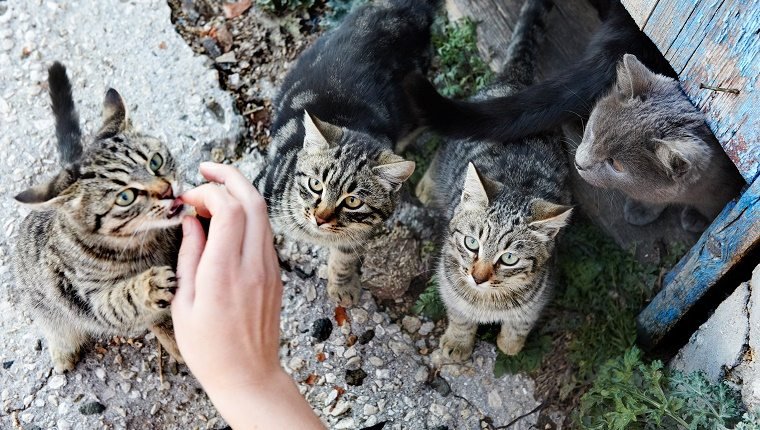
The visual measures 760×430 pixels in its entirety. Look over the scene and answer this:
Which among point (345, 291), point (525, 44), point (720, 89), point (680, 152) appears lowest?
point (345, 291)

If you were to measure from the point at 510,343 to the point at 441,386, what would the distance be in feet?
1.19

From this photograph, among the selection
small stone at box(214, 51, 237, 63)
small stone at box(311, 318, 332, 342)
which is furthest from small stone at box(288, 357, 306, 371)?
small stone at box(214, 51, 237, 63)

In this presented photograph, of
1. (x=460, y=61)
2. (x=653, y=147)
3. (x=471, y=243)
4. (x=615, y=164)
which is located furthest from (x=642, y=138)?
(x=460, y=61)

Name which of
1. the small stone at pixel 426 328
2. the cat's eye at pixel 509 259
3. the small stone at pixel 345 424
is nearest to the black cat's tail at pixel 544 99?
the cat's eye at pixel 509 259

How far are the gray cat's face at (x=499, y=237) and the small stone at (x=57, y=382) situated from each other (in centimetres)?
169

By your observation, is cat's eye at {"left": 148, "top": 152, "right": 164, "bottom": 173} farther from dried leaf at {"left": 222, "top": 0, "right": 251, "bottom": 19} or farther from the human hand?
dried leaf at {"left": 222, "top": 0, "right": 251, "bottom": 19}

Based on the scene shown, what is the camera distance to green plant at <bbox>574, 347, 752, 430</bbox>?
222 cm

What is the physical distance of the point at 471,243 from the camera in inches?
97.4

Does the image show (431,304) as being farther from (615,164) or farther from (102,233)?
(102,233)

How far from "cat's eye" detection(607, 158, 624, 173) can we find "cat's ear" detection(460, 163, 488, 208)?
61 cm

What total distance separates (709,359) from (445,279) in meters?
1.02

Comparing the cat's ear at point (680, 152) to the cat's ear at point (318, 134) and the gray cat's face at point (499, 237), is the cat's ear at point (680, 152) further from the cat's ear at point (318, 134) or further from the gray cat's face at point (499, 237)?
the cat's ear at point (318, 134)

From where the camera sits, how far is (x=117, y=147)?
2.14m

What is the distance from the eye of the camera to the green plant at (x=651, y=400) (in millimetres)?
2219
